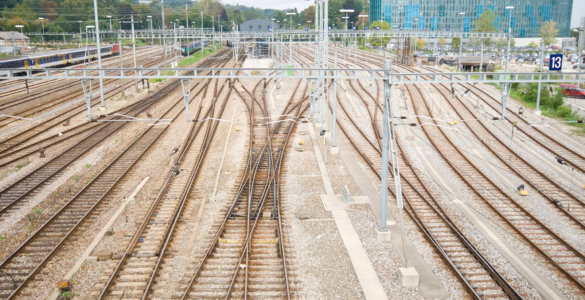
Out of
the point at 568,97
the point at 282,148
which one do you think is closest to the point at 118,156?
the point at 282,148

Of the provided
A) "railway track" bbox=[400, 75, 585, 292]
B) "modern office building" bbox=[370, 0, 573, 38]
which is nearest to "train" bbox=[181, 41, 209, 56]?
"modern office building" bbox=[370, 0, 573, 38]

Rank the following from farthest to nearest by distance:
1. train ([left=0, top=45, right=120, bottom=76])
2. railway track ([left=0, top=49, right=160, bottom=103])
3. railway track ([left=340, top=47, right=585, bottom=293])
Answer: train ([left=0, top=45, right=120, bottom=76]) → railway track ([left=0, top=49, right=160, bottom=103]) → railway track ([left=340, top=47, right=585, bottom=293])

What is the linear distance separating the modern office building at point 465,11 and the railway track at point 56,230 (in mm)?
→ 97083

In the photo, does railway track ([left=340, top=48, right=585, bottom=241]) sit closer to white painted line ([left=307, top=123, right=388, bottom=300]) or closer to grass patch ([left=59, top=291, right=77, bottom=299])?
white painted line ([left=307, top=123, right=388, bottom=300])

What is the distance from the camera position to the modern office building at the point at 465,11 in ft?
356

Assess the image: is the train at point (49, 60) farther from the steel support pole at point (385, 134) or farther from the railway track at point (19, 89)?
the steel support pole at point (385, 134)

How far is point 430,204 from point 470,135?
10943mm

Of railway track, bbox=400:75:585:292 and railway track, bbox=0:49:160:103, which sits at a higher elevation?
railway track, bbox=0:49:160:103

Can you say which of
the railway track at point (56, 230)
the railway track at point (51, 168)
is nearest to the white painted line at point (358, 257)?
the railway track at point (56, 230)

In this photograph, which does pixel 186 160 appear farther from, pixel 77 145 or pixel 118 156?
pixel 77 145

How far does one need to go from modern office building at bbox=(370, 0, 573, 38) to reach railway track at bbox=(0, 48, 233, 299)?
9708 cm

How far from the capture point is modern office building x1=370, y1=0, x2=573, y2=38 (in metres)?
109

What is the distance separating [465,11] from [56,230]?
109m

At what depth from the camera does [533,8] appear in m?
110
